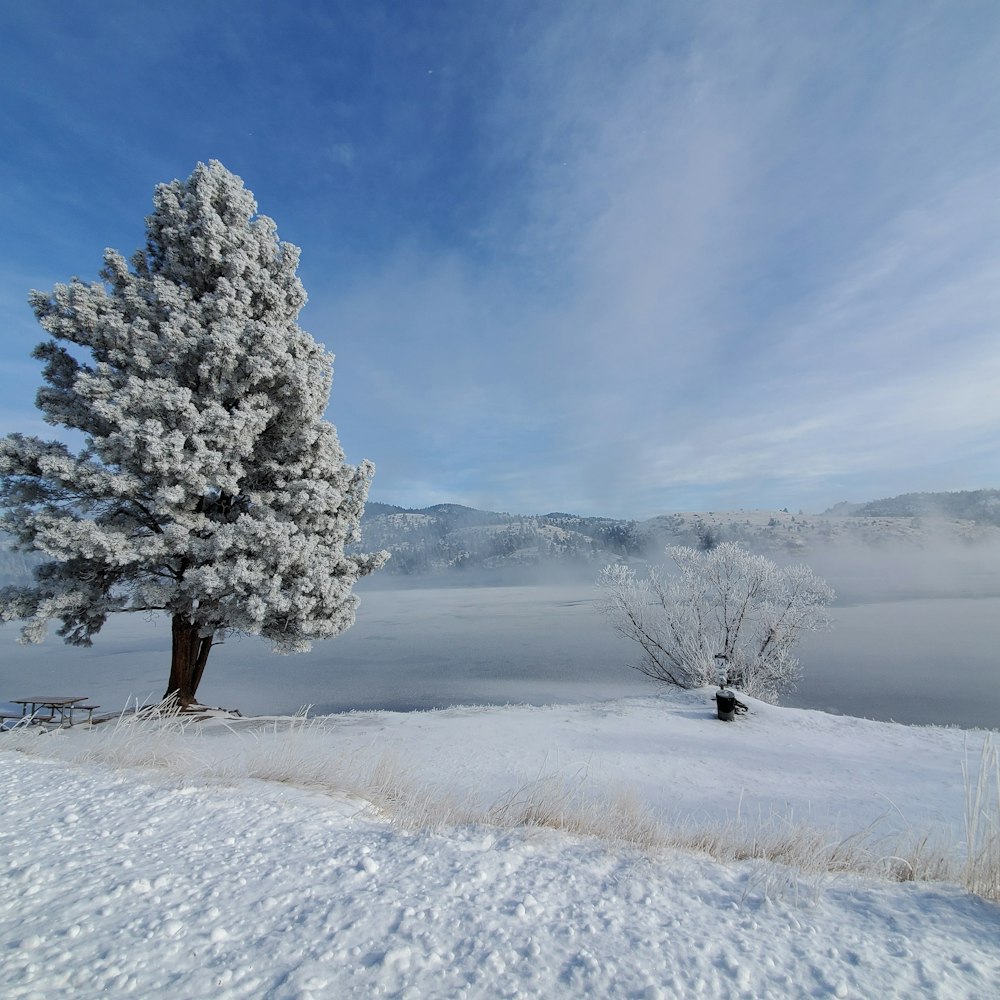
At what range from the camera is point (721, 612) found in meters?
20.5

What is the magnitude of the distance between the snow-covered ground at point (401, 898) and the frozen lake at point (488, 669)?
16.1 metres

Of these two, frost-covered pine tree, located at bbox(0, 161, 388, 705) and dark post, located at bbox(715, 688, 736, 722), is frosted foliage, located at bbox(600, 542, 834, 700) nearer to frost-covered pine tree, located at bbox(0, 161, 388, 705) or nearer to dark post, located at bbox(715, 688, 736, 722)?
dark post, located at bbox(715, 688, 736, 722)

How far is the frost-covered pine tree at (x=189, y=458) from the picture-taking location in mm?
8977

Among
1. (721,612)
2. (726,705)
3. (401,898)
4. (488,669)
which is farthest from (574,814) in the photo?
(488,669)

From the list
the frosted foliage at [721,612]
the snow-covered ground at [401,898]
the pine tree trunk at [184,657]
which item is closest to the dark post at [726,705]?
the frosted foliage at [721,612]

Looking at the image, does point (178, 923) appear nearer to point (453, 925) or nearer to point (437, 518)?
point (453, 925)

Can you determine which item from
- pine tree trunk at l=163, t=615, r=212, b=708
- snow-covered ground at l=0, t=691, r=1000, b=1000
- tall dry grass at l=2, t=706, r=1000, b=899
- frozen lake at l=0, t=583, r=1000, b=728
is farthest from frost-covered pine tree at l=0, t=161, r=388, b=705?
frozen lake at l=0, t=583, r=1000, b=728

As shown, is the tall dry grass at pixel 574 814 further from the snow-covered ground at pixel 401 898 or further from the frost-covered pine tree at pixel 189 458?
the frost-covered pine tree at pixel 189 458

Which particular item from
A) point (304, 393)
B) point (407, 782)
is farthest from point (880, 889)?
point (304, 393)

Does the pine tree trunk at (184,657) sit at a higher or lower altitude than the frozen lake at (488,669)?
higher

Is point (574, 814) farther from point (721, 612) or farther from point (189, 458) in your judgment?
point (721, 612)

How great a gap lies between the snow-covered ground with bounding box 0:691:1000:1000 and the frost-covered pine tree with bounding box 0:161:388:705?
17.9 ft

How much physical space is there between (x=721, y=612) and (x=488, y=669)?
12.1 metres

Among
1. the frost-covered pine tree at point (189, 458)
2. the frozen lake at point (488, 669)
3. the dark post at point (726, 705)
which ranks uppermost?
the frost-covered pine tree at point (189, 458)
